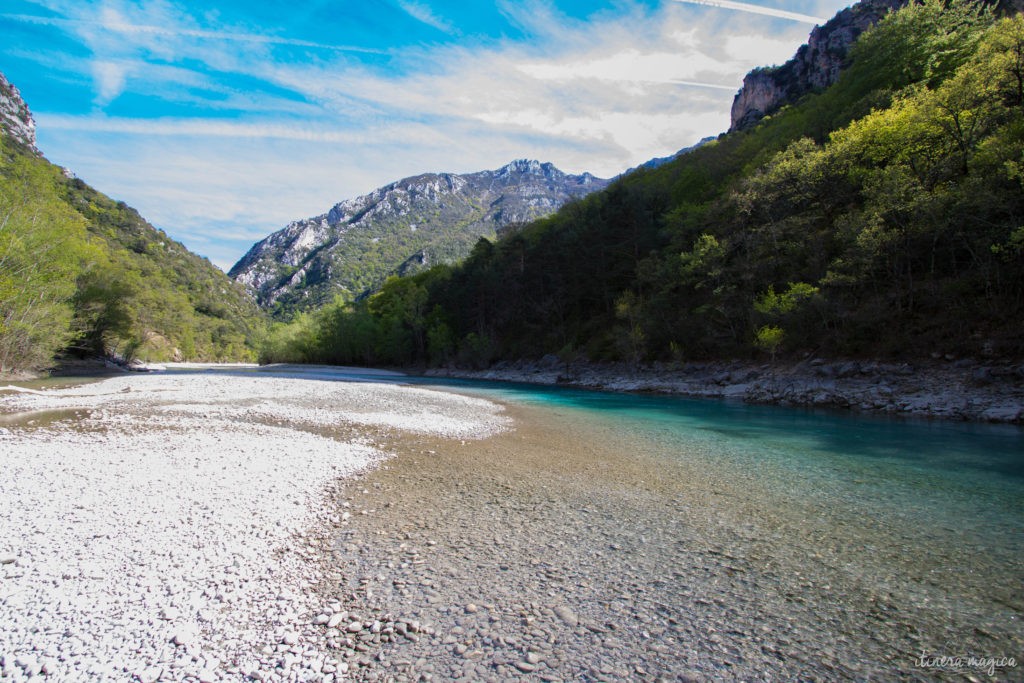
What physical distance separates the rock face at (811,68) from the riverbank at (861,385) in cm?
8546

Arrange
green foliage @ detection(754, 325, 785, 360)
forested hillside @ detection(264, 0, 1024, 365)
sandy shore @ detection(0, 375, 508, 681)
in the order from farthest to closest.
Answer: green foliage @ detection(754, 325, 785, 360)
forested hillside @ detection(264, 0, 1024, 365)
sandy shore @ detection(0, 375, 508, 681)

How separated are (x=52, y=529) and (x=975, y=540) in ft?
45.8

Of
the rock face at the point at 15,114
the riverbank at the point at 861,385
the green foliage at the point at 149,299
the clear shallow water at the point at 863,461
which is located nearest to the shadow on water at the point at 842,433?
the clear shallow water at the point at 863,461

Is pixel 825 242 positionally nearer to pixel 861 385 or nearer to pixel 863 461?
pixel 861 385

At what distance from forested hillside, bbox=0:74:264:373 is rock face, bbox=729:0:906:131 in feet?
377

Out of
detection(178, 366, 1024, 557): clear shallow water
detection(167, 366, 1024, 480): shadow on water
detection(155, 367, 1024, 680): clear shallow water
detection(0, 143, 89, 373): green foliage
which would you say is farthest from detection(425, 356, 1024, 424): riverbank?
detection(0, 143, 89, 373): green foliage

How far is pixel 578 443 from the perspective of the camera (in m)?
14.1

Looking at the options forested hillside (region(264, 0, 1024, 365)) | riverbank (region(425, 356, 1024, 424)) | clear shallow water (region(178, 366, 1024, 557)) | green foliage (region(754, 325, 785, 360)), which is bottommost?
clear shallow water (region(178, 366, 1024, 557))

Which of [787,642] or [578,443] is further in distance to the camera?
[578,443]

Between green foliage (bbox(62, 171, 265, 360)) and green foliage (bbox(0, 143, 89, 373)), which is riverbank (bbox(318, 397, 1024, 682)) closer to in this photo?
green foliage (bbox(0, 143, 89, 373))

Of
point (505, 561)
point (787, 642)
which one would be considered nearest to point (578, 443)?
point (505, 561)

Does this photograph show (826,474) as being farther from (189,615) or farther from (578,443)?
(189,615)

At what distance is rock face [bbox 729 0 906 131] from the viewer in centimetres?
8619

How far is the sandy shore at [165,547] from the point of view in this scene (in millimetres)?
3750
